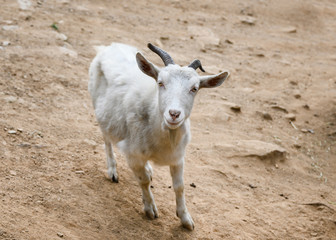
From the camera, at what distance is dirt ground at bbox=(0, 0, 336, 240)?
550cm

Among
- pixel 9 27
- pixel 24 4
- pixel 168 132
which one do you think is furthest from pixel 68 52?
pixel 168 132

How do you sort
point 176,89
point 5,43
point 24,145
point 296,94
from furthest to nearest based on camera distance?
point 296,94
point 5,43
point 24,145
point 176,89

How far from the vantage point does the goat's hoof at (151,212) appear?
5.62 metres

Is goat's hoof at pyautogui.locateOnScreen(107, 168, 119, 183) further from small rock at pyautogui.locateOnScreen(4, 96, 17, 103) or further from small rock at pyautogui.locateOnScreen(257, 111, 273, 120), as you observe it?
small rock at pyautogui.locateOnScreen(257, 111, 273, 120)

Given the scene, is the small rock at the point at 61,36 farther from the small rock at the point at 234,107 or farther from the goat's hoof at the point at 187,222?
the goat's hoof at the point at 187,222

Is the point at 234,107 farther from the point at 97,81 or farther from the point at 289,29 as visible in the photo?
the point at 289,29

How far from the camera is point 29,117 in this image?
6988 millimetres

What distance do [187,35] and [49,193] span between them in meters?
7.99

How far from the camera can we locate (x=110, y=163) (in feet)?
20.9

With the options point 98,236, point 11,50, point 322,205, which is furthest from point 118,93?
point 11,50

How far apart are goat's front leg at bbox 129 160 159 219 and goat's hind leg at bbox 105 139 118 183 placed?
2.67ft

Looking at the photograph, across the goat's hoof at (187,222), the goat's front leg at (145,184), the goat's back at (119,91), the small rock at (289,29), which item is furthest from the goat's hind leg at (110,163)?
the small rock at (289,29)

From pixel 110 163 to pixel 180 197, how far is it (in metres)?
1.36

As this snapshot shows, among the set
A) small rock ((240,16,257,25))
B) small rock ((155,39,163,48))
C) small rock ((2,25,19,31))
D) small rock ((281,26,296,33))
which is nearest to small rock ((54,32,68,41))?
small rock ((2,25,19,31))
